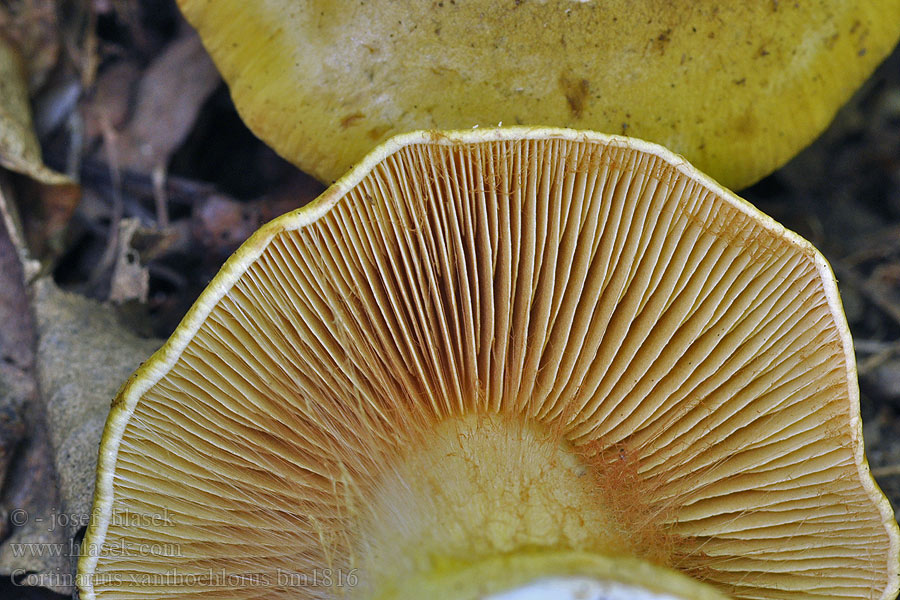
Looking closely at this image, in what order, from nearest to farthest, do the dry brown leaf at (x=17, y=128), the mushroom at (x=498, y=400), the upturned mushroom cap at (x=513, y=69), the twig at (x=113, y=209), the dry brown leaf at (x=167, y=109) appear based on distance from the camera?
1. the mushroom at (x=498, y=400)
2. the upturned mushroom cap at (x=513, y=69)
3. the dry brown leaf at (x=17, y=128)
4. the twig at (x=113, y=209)
5. the dry brown leaf at (x=167, y=109)

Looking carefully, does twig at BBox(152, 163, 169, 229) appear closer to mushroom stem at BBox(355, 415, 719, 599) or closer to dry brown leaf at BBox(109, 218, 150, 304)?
dry brown leaf at BBox(109, 218, 150, 304)

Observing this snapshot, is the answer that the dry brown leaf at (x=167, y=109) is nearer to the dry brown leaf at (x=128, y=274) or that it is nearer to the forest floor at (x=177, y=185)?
the forest floor at (x=177, y=185)

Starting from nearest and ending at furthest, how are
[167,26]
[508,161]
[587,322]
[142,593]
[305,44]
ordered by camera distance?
[508,161], [587,322], [142,593], [305,44], [167,26]

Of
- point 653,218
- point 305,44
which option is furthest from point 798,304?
point 305,44

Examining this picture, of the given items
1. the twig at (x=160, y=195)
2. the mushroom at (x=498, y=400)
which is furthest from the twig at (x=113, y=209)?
the mushroom at (x=498, y=400)

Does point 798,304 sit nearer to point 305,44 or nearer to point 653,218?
point 653,218

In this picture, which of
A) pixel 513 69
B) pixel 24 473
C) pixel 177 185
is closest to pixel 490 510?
pixel 513 69

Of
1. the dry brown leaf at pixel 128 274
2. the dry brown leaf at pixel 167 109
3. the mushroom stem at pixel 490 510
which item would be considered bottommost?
the mushroom stem at pixel 490 510
